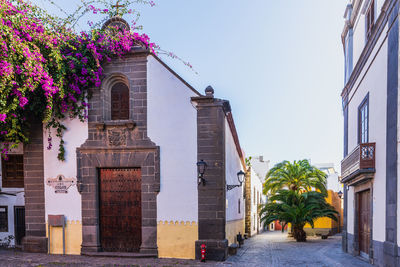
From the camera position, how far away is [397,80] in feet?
25.2

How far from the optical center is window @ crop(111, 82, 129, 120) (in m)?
10.9

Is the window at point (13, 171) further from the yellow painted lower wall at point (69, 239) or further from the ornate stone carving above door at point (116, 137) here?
the ornate stone carving above door at point (116, 137)

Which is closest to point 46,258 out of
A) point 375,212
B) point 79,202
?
point 79,202

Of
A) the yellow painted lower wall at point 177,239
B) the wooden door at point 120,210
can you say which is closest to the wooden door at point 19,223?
the wooden door at point 120,210

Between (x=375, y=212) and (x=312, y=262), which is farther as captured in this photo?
(x=312, y=262)

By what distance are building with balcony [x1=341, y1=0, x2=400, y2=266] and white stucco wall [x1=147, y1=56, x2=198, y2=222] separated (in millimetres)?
4927

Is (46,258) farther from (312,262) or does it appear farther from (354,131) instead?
(354,131)

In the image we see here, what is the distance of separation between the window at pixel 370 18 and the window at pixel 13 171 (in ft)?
40.5

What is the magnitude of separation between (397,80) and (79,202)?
9511mm

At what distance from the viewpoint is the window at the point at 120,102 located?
10.9 meters

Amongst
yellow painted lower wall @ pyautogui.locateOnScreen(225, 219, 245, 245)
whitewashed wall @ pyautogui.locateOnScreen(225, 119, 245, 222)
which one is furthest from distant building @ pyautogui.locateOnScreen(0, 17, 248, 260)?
yellow painted lower wall @ pyautogui.locateOnScreen(225, 219, 245, 245)

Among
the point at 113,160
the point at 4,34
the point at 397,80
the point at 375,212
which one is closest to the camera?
the point at 397,80

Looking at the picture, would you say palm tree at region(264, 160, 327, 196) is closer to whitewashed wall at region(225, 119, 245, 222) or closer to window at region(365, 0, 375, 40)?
whitewashed wall at region(225, 119, 245, 222)

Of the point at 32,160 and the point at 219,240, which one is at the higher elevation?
the point at 32,160
